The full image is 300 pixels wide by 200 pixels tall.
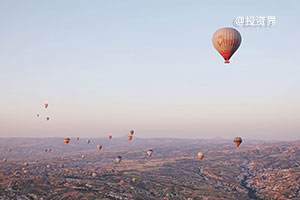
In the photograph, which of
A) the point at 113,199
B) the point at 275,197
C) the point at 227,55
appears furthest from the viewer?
the point at 275,197

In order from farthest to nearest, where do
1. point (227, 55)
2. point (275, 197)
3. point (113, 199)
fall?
point (275, 197), point (113, 199), point (227, 55)

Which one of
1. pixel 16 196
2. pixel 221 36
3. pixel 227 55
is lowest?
pixel 16 196

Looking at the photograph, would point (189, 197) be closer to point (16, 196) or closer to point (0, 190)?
point (16, 196)

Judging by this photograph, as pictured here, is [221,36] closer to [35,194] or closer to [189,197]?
[189,197]

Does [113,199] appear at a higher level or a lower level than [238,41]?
lower

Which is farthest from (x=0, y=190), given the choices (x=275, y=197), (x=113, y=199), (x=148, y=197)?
(x=275, y=197)

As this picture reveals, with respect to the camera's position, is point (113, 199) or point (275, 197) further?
point (275, 197)

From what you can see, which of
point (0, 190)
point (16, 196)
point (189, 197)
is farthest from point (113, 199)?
point (0, 190)
